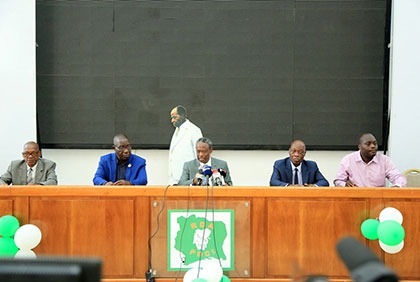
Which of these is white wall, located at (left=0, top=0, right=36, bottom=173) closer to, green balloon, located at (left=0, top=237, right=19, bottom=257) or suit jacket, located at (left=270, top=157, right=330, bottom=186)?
green balloon, located at (left=0, top=237, right=19, bottom=257)

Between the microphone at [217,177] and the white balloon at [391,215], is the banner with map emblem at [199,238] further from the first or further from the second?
the white balloon at [391,215]

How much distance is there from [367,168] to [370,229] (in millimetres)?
1220

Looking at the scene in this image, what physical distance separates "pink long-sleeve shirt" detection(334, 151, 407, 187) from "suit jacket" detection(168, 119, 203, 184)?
1.82 meters

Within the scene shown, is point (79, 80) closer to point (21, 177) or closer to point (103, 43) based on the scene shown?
point (103, 43)

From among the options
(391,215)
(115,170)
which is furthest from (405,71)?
(115,170)

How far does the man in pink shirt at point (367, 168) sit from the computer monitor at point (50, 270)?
4.17 m

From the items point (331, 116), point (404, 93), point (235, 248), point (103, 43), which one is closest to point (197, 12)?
point (103, 43)

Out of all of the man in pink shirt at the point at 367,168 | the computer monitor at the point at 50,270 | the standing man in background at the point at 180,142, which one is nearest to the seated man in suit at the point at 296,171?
the man in pink shirt at the point at 367,168

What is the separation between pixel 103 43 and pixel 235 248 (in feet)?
11.0

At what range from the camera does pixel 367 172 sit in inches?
208

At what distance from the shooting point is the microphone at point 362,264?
1115 mm

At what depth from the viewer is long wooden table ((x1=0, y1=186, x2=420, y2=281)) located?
4293 mm

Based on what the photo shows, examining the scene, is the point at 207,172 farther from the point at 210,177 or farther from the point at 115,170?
the point at 115,170

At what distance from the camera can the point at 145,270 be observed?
170 inches
